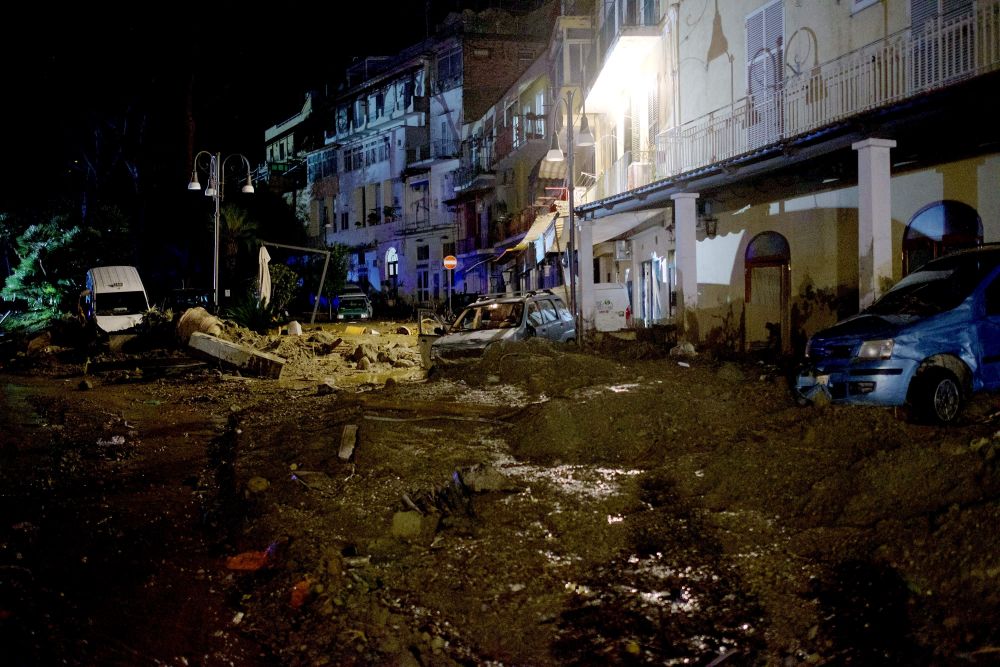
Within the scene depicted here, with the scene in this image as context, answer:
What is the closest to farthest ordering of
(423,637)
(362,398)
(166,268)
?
(423,637) → (362,398) → (166,268)

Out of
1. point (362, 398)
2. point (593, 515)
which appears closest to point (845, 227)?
point (362, 398)

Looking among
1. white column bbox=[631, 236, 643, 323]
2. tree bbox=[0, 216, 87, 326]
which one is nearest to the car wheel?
white column bbox=[631, 236, 643, 323]

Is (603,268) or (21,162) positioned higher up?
(21,162)

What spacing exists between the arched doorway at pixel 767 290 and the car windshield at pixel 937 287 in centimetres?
699

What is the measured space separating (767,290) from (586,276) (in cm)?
561

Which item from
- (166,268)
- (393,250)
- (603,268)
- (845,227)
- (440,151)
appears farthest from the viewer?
(393,250)

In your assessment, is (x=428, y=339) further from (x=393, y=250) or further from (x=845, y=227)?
(x=393, y=250)

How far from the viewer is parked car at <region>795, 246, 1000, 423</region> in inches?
312

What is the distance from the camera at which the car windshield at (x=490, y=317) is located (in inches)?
609

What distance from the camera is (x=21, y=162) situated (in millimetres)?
36438

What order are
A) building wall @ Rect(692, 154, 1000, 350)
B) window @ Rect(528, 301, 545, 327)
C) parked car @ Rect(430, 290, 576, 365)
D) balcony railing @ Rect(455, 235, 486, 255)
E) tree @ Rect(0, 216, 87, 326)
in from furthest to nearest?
balcony railing @ Rect(455, 235, 486, 255)
tree @ Rect(0, 216, 87, 326)
window @ Rect(528, 301, 545, 327)
parked car @ Rect(430, 290, 576, 365)
building wall @ Rect(692, 154, 1000, 350)

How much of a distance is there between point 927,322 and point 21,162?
40.4m

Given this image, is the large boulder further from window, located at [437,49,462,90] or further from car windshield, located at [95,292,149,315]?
window, located at [437,49,462,90]

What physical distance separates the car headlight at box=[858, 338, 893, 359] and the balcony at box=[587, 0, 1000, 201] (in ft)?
14.7
